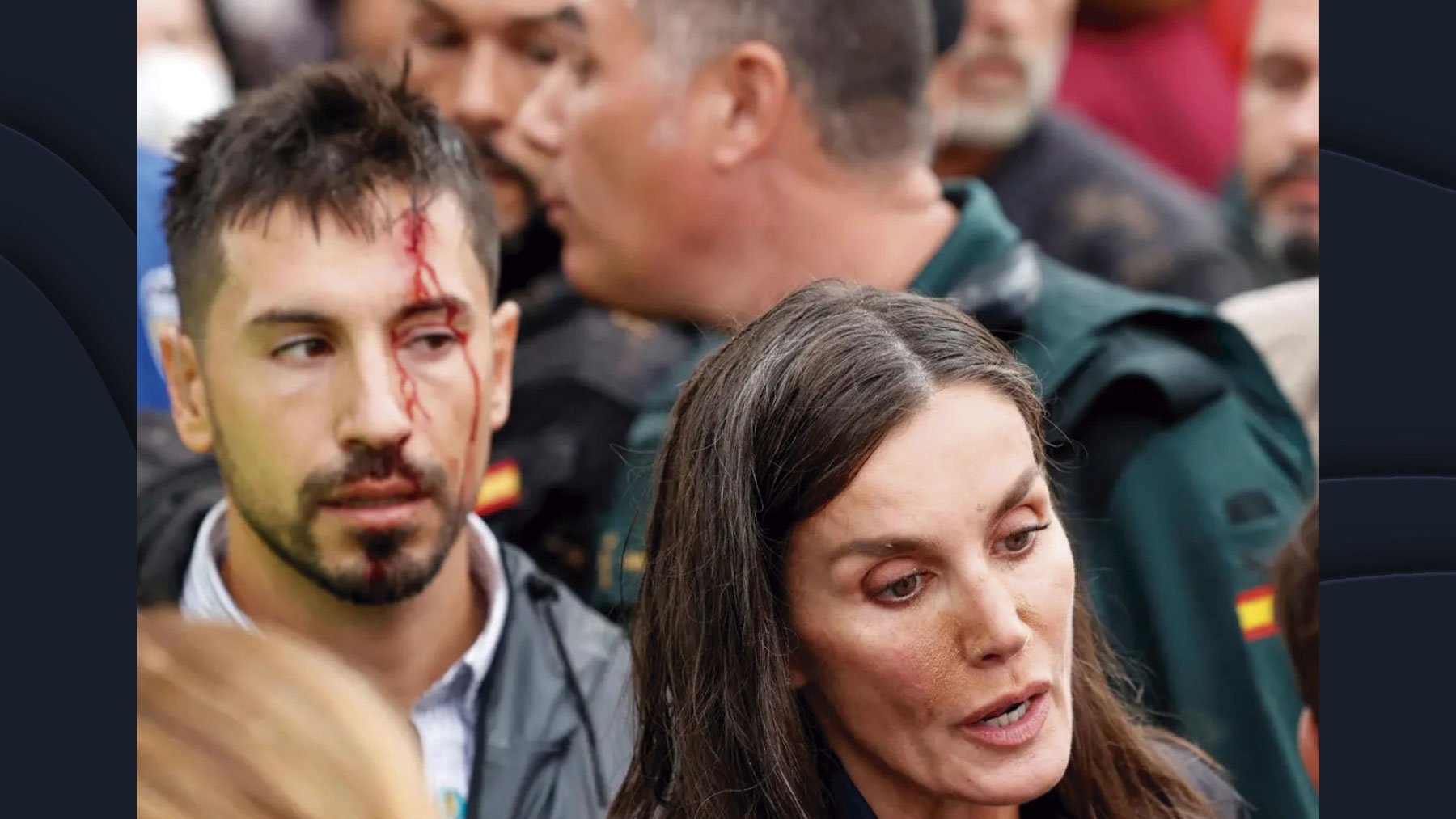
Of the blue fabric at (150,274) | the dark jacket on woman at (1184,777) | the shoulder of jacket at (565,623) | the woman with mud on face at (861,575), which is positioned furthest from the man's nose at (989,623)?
the blue fabric at (150,274)

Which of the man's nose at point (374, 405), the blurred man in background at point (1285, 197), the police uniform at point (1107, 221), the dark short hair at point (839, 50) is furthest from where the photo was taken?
the police uniform at point (1107, 221)

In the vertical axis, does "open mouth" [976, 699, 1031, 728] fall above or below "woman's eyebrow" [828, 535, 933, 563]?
below

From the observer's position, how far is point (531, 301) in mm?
2354

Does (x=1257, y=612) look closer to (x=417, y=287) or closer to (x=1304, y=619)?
(x=1304, y=619)

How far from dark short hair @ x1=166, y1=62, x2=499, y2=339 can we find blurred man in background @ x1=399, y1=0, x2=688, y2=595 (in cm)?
26

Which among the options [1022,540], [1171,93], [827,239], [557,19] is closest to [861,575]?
[1022,540]

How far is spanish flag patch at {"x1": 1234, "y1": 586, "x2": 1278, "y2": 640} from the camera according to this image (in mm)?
2219

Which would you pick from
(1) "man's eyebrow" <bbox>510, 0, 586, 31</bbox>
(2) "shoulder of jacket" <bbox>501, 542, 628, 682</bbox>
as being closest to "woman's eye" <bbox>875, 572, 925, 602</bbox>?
(2) "shoulder of jacket" <bbox>501, 542, 628, 682</bbox>

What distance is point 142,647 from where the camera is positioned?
5.18 ft

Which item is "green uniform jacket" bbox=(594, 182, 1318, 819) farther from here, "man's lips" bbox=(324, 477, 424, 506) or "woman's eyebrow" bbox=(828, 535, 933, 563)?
"woman's eyebrow" bbox=(828, 535, 933, 563)

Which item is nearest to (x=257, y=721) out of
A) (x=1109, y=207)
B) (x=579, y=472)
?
(x=579, y=472)

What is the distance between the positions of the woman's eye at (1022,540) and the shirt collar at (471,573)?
23.1 inches

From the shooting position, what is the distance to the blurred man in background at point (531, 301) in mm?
2273
